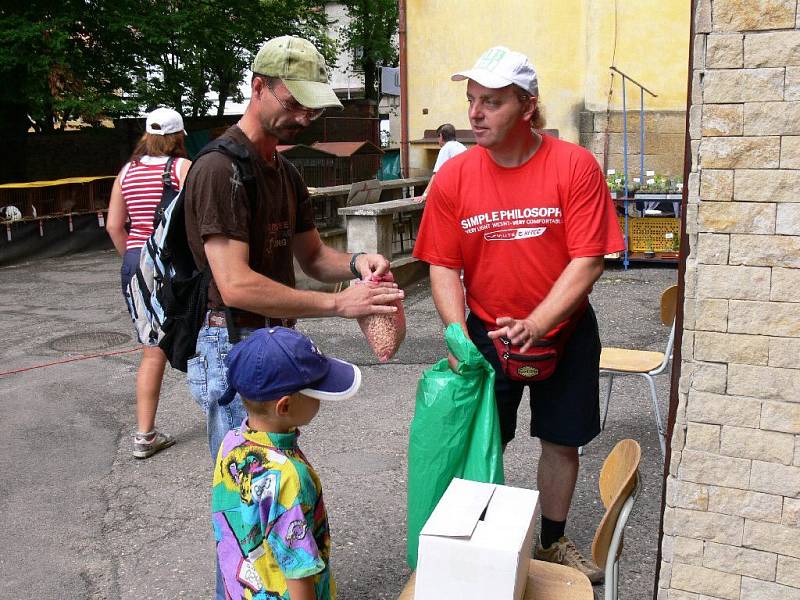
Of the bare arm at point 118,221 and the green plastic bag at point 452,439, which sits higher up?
the bare arm at point 118,221

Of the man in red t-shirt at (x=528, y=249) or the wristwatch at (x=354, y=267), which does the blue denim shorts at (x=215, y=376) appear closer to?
the wristwatch at (x=354, y=267)

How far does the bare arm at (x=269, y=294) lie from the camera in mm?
2426

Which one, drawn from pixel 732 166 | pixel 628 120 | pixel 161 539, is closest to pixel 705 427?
pixel 732 166

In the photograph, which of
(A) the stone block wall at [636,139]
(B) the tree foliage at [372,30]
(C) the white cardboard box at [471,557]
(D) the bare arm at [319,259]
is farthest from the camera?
(B) the tree foliage at [372,30]

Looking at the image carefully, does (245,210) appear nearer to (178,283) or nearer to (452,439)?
(178,283)

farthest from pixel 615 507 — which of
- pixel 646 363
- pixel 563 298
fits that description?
pixel 646 363

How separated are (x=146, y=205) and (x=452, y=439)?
2798 mm

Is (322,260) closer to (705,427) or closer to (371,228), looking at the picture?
(705,427)

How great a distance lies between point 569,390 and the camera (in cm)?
305

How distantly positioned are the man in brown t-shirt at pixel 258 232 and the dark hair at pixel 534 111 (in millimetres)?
644

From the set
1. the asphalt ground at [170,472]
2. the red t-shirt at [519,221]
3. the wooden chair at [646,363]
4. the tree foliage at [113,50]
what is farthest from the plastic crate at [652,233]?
the tree foliage at [113,50]

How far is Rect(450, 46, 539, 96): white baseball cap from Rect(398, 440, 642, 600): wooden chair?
1.24 m

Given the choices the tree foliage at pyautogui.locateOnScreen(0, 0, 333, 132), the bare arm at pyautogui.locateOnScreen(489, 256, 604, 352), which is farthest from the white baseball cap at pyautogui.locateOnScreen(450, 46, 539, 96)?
the tree foliage at pyautogui.locateOnScreen(0, 0, 333, 132)

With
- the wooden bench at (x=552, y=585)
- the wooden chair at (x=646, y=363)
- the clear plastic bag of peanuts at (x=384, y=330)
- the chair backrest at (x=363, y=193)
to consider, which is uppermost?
the chair backrest at (x=363, y=193)
